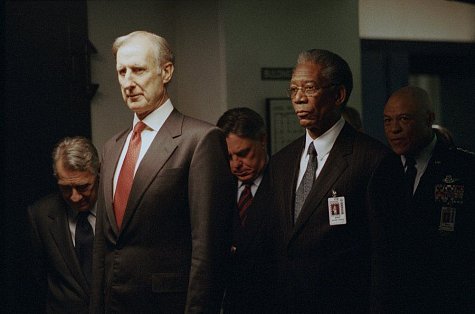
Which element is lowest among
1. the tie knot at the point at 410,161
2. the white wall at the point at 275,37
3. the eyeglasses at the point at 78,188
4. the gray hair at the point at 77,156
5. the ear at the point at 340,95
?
the eyeglasses at the point at 78,188

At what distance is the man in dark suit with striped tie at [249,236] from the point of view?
3270mm

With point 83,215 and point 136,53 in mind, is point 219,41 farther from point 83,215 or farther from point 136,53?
point 136,53

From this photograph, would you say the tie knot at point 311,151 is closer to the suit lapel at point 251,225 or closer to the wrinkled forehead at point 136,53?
the suit lapel at point 251,225

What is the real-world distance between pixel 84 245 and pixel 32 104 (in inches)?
50.3

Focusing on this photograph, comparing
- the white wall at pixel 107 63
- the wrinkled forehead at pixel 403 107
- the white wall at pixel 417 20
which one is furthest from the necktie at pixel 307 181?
the white wall at pixel 417 20

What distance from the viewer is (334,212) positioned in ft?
9.11

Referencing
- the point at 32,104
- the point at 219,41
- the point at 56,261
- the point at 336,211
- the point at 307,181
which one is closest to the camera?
the point at 336,211

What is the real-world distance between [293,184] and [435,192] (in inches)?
27.8

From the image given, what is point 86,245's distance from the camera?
3.43 meters

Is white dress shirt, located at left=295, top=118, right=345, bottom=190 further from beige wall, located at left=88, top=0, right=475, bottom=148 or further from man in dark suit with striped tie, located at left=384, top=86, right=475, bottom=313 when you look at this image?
beige wall, located at left=88, top=0, right=475, bottom=148

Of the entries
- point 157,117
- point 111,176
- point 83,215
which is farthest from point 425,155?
point 83,215

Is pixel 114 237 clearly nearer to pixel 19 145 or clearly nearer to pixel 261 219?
pixel 261 219

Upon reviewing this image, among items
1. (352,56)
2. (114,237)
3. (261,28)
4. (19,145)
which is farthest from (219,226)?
(352,56)

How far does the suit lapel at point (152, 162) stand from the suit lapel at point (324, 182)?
554 millimetres
